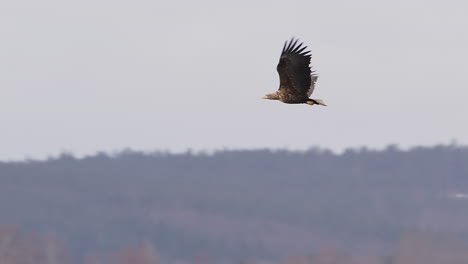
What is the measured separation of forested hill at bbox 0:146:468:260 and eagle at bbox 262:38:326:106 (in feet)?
69.0

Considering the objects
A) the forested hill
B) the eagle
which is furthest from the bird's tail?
the forested hill

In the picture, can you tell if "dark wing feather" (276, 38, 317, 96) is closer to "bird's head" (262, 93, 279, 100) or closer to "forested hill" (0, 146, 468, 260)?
"bird's head" (262, 93, 279, 100)

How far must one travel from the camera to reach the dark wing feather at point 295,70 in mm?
18656

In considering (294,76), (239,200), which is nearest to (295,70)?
(294,76)

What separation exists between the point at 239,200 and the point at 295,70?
→ 31.4 metres

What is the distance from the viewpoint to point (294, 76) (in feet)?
62.3

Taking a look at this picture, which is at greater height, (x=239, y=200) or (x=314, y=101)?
(x=314, y=101)

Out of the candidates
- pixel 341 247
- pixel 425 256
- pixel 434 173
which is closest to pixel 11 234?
pixel 341 247

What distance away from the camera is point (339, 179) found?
6125 cm

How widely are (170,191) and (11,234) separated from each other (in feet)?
37.0

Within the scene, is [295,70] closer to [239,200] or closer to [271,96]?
[271,96]

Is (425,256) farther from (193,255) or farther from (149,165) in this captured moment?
(149,165)

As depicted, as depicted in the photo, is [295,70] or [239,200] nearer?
[295,70]

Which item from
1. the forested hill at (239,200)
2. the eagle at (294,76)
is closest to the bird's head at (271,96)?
the eagle at (294,76)
